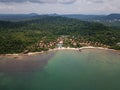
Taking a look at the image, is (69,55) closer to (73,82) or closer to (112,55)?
(112,55)

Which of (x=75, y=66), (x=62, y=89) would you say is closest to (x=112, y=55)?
(x=75, y=66)

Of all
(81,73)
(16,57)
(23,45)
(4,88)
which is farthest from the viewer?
(23,45)

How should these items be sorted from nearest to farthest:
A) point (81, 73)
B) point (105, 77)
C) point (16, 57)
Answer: point (105, 77), point (81, 73), point (16, 57)

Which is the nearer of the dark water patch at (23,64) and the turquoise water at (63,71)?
the turquoise water at (63,71)

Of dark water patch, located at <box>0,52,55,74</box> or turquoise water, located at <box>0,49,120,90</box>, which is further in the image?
dark water patch, located at <box>0,52,55,74</box>

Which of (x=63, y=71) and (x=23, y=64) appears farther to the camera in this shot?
(x=23, y=64)

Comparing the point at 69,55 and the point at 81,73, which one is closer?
the point at 81,73

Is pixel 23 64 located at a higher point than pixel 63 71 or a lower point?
lower
